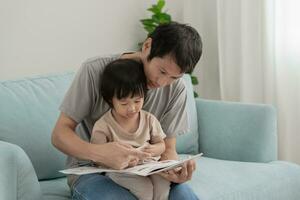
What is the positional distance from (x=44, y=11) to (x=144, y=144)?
3.93 ft

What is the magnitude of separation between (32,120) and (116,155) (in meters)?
0.62

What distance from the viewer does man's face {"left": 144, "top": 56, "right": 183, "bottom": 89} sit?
1.69m

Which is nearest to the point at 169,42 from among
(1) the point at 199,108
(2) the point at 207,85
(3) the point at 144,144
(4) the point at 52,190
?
(3) the point at 144,144

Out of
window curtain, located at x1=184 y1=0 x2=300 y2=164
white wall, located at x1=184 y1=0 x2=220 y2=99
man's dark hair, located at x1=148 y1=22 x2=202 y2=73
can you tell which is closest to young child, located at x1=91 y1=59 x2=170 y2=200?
man's dark hair, located at x1=148 y1=22 x2=202 y2=73

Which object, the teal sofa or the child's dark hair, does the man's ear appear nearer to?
the child's dark hair

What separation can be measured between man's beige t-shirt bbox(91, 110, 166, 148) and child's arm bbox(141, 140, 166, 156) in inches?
0.9

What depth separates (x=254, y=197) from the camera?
82.3 inches

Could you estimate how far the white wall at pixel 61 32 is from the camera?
2551 millimetres

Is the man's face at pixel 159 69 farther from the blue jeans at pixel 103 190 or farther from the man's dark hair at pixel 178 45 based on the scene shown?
the blue jeans at pixel 103 190

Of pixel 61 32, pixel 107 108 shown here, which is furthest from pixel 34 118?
pixel 61 32

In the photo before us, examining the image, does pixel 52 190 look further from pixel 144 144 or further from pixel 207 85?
pixel 207 85

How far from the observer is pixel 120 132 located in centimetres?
175

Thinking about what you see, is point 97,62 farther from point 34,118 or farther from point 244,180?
point 244,180

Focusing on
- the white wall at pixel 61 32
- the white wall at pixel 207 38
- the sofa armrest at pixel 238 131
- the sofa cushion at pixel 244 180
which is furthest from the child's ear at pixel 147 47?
the white wall at pixel 207 38
